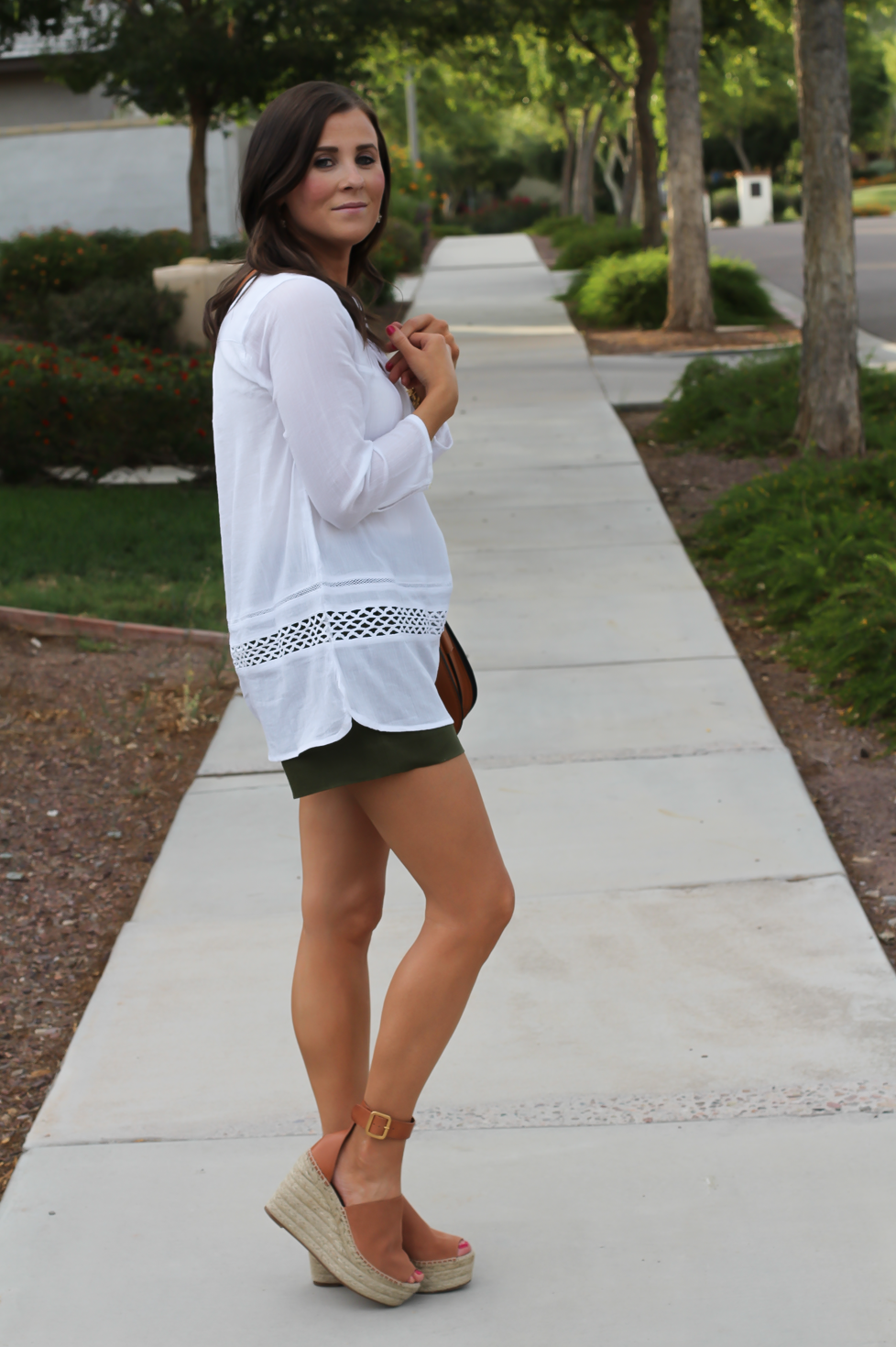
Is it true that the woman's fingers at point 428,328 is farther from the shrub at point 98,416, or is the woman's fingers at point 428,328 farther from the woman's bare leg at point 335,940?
the shrub at point 98,416

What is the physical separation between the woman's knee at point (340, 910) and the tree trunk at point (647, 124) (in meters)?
19.0

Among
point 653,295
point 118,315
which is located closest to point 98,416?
point 118,315

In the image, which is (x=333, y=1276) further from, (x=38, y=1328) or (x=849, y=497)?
(x=849, y=497)

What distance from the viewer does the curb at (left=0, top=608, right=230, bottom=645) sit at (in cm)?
636

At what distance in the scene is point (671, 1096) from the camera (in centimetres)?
289

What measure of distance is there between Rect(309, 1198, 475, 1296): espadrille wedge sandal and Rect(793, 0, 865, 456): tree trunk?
7148mm

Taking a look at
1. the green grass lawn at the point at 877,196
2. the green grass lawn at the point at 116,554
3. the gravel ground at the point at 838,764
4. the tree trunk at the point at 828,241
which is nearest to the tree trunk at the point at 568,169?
the green grass lawn at the point at 877,196

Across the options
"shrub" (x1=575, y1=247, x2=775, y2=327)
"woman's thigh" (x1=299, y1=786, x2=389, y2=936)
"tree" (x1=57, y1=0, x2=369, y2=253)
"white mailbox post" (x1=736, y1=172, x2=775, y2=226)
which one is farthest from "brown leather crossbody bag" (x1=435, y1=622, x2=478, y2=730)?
"white mailbox post" (x1=736, y1=172, x2=775, y2=226)

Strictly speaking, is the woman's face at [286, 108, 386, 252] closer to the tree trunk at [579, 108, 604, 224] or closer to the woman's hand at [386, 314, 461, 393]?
the woman's hand at [386, 314, 461, 393]

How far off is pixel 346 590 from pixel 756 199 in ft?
168

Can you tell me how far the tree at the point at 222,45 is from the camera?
1722 centimetres

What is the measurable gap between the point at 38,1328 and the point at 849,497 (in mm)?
Result: 6041

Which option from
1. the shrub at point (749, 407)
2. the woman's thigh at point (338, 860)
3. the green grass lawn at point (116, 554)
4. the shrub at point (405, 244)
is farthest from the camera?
the shrub at point (405, 244)

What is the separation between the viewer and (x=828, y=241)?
346 inches
